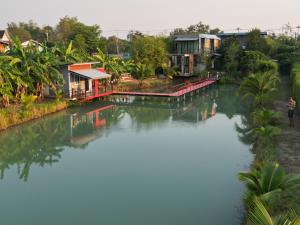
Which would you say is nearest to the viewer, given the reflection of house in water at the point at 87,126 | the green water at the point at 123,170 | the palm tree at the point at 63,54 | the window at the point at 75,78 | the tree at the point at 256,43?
the green water at the point at 123,170

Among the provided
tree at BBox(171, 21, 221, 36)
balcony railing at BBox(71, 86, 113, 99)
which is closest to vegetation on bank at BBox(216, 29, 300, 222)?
balcony railing at BBox(71, 86, 113, 99)

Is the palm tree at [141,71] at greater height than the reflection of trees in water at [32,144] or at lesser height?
greater

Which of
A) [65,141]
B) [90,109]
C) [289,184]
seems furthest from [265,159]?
[90,109]

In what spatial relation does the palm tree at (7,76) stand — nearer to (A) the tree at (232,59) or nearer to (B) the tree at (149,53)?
(B) the tree at (149,53)

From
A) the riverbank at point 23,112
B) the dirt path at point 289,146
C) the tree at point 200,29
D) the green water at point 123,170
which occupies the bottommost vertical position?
the green water at point 123,170

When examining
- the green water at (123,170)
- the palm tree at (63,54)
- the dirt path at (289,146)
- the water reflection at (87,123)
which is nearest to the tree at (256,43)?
the water reflection at (87,123)

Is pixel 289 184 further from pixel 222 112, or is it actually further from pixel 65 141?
pixel 222 112
